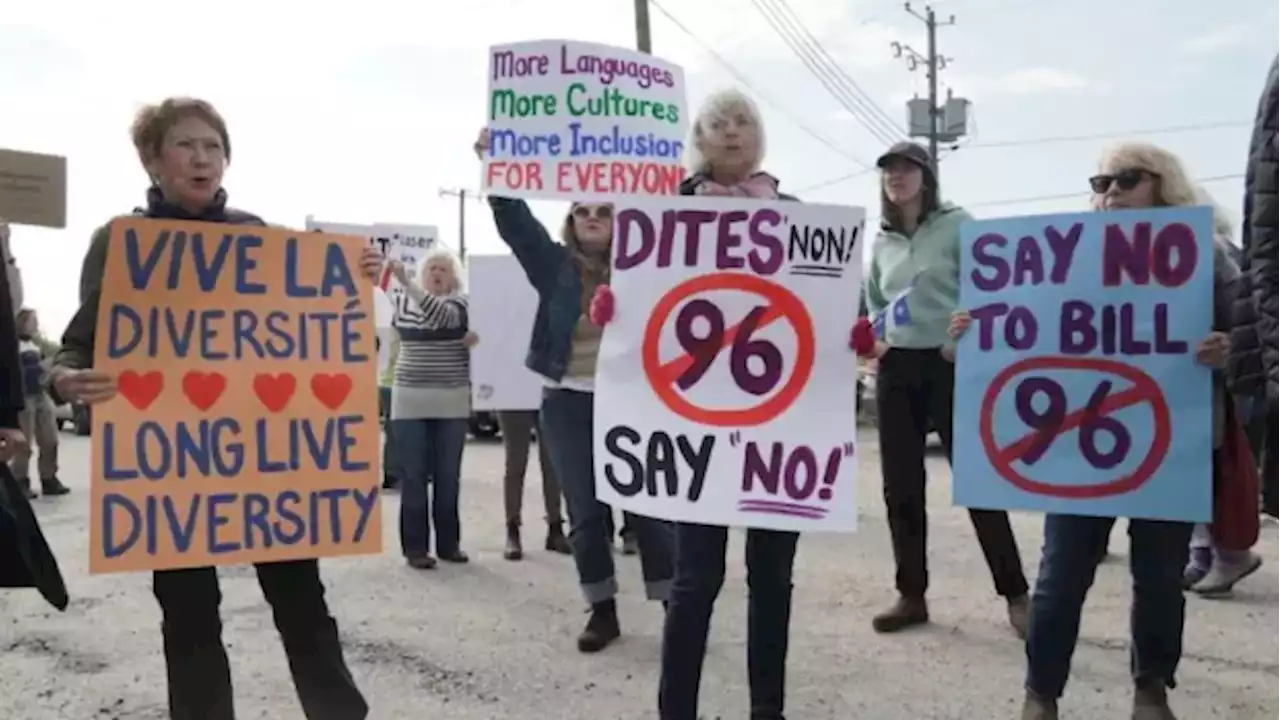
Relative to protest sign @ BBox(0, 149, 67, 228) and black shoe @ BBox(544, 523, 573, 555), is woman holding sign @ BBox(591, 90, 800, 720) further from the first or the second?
black shoe @ BBox(544, 523, 573, 555)

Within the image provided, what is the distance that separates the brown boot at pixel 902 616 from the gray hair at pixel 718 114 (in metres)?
2.03

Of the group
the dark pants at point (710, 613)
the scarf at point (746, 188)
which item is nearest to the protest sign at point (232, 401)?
the dark pants at point (710, 613)

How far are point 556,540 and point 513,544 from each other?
0.30 meters

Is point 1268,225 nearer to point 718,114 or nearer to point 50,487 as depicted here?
point 718,114

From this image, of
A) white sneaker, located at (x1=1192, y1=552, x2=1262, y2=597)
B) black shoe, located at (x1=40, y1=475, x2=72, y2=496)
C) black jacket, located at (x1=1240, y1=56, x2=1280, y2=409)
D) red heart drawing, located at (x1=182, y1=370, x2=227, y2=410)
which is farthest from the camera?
black shoe, located at (x1=40, y1=475, x2=72, y2=496)

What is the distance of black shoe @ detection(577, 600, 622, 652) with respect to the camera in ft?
15.3

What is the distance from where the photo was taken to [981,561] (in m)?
6.43

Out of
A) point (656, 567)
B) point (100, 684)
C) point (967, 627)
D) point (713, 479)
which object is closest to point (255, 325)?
point (713, 479)

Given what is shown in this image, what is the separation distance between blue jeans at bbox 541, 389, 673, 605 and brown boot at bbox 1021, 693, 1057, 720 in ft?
5.44

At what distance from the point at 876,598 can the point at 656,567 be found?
1173mm

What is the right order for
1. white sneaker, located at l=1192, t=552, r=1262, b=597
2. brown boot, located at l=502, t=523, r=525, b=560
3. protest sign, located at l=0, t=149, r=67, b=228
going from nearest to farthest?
1. protest sign, located at l=0, t=149, r=67, b=228
2. white sneaker, located at l=1192, t=552, r=1262, b=597
3. brown boot, located at l=502, t=523, r=525, b=560

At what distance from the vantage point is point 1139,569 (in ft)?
11.7

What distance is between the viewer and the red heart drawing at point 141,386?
315 centimetres

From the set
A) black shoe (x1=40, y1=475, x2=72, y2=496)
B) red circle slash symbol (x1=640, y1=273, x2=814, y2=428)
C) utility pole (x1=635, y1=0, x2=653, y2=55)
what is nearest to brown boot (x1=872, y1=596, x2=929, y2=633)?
red circle slash symbol (x1=640, y1=273, x2=814, y2=428)
